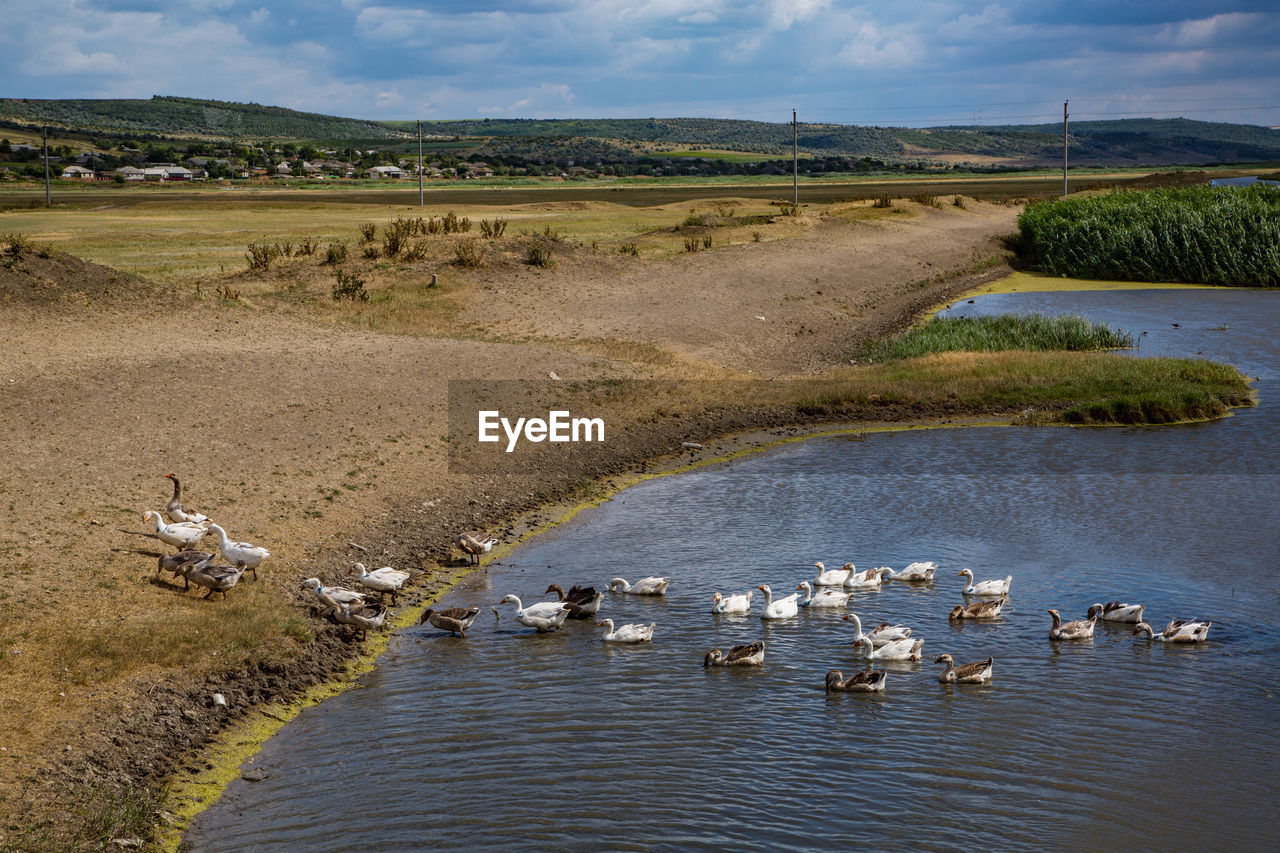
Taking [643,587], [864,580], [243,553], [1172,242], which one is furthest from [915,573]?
[1172,242]

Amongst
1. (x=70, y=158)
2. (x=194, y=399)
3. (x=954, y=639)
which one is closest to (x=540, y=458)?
(x=194, y=399)

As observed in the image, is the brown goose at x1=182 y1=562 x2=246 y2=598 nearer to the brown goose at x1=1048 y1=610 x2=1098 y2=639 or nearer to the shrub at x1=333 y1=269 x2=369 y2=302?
the brown goose at x1=1048 y1=610 x2=1098 y2=639

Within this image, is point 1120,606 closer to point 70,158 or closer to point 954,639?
point 954,639

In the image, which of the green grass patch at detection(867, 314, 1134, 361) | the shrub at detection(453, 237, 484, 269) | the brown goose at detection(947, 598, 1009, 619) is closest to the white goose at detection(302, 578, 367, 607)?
the brown goose at detection(947, 598, 1009, 619)

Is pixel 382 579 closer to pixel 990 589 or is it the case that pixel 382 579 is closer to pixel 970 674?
pixel 970 674

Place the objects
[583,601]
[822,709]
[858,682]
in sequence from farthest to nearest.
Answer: [583,601] → [858,682] → [822,709]

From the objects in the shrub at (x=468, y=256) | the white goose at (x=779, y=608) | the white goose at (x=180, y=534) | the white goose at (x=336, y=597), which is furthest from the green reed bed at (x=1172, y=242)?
the white goose at (x=180, y=534)

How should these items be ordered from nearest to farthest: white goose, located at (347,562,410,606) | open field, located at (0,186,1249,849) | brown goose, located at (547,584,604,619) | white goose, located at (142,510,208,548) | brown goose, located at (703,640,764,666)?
open field, located at (0,186,1249,849) → brown goose, located at (703,640,764,666) → white goose, located at (142,510,208,548) → brown goose, located at (547,584,604,619) → white goose, located at (347,562,410,606)

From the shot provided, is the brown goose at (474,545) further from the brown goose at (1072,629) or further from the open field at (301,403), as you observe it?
the brown goose at (1072,629)
